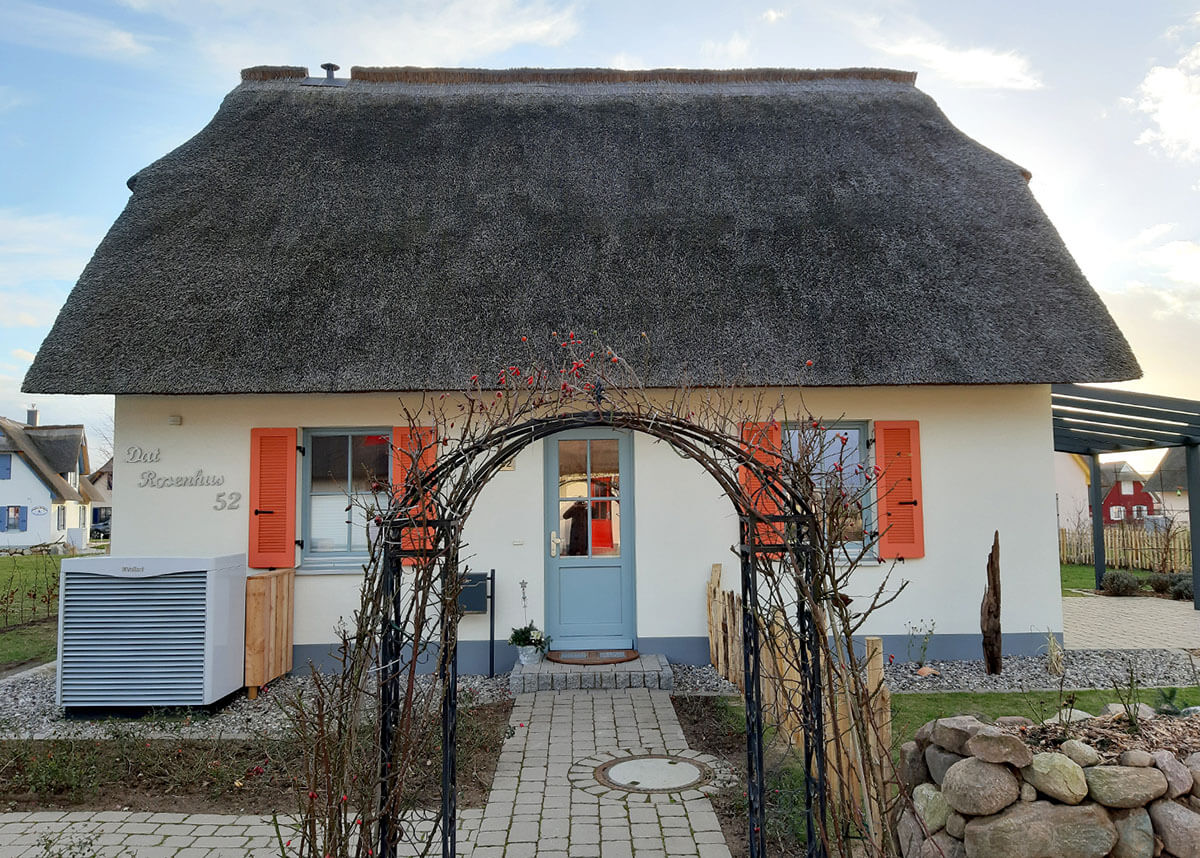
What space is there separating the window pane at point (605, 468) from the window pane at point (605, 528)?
0.13m

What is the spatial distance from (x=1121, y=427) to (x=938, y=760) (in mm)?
7375

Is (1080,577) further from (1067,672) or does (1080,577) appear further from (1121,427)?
(1067,672)

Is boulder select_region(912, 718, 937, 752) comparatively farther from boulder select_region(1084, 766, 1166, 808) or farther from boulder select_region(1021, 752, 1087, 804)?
boulder select_region(1084, 766, 1166, 808)

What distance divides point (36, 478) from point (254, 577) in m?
28.8

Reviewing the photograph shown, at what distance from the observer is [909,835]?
133 inches

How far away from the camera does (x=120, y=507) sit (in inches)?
276

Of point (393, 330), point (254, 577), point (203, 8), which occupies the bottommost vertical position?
point (254, 577)

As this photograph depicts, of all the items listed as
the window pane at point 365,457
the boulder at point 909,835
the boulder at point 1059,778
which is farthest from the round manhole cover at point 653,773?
the window pane at point 365,457

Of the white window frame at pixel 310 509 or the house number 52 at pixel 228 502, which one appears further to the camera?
the white window frame at pixel 310 509

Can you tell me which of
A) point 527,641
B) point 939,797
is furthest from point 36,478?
point 939,797

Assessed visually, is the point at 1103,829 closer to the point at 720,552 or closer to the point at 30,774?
the point at 720,552

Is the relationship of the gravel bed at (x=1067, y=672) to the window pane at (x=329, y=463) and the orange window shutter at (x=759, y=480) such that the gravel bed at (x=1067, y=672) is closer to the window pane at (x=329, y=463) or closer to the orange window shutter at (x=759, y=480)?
the orange window shutter at (x=759, y=480)

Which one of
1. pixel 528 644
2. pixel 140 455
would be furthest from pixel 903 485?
pixel 140 455

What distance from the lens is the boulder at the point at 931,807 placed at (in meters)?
3.24
